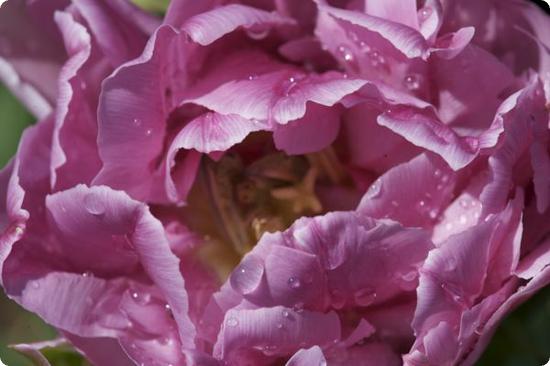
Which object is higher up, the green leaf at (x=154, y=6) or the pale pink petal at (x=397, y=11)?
the pale pink petal at (x=397, y=11)

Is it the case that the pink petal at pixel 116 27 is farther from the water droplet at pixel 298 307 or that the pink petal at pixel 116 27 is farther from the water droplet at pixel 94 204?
the water droplet at pixel 298 307

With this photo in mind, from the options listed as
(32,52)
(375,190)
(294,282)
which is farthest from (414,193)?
(32,52)

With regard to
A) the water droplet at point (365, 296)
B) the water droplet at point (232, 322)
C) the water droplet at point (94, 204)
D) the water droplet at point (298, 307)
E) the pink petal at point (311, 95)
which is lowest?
the water droplet at point (365, 296)

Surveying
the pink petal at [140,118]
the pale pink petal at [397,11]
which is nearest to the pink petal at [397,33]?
the pale pink petal at [397,11]

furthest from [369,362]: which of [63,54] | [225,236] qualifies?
[63,54]

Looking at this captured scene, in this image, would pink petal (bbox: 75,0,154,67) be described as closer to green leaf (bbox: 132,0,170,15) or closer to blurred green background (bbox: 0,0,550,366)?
green leaf (bbox: 132,0,170,15)

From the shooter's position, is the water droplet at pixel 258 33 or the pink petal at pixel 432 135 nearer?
the pink petal at pixel 432 135

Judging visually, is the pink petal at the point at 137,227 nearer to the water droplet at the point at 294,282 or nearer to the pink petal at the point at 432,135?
the water droplet at the point at 294,282

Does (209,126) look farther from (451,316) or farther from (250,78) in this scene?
(451,316)
